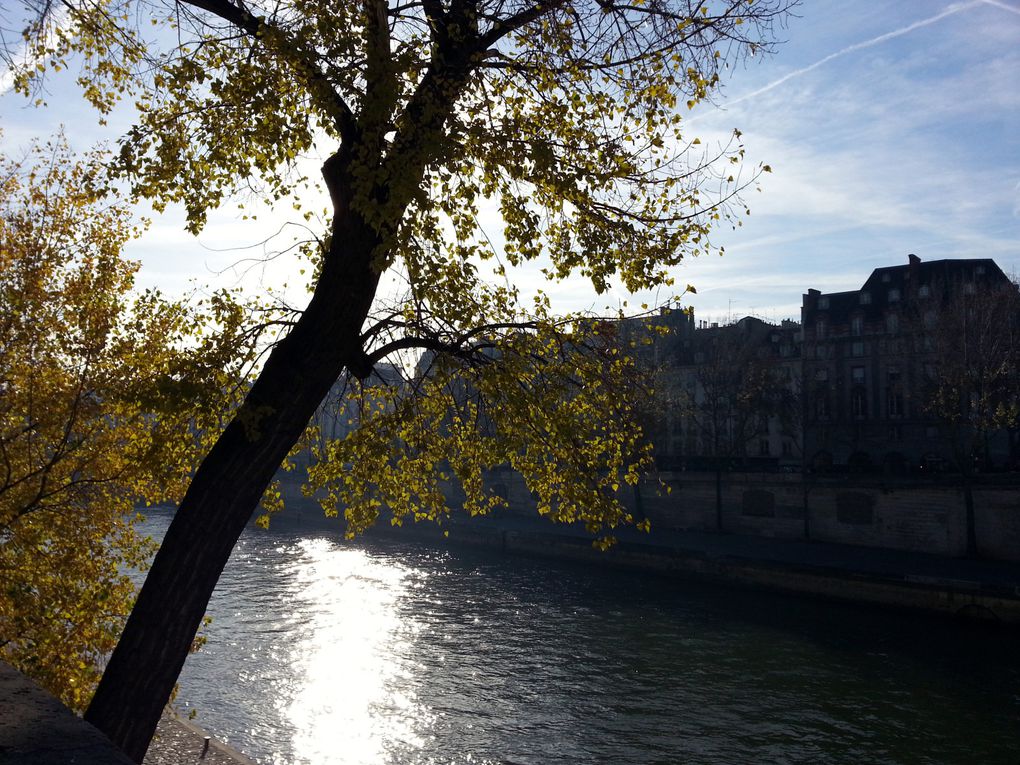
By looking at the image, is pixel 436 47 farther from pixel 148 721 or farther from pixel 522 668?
pixel 522 668

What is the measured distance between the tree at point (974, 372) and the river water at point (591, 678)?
11118 mm

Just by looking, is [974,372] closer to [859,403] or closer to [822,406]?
[859,403]

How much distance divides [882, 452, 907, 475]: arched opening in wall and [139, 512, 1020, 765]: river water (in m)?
14.2

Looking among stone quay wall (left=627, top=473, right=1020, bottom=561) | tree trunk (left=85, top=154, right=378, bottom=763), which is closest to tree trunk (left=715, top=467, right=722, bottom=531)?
stone quay wall (left=627, top=473, right=1020, bottom=561)

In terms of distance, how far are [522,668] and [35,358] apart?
15352 millimetres

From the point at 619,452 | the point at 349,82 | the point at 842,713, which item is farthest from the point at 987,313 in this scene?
the point at 349,82

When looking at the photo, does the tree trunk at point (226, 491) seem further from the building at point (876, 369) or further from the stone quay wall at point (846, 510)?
the building at point (876, 369)

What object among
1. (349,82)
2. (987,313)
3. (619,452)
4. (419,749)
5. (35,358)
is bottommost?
(419,749)

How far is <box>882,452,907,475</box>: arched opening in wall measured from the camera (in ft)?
141

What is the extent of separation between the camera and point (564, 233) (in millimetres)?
7324

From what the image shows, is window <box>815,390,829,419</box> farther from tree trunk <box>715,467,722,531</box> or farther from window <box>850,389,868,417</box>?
tree trunk <box>715,467,722,531</box>

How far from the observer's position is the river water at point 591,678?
17547mm

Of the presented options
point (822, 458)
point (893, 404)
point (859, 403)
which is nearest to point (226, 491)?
point (822, 458)

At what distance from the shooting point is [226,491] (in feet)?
18.7
